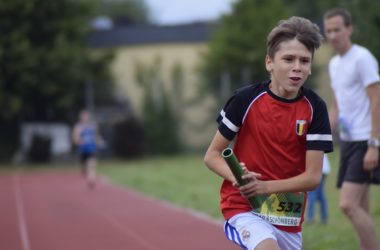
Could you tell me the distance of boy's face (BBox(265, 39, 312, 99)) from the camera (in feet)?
14.6

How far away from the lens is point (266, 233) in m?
4.42

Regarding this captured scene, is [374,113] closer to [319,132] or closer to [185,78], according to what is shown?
[319,132]

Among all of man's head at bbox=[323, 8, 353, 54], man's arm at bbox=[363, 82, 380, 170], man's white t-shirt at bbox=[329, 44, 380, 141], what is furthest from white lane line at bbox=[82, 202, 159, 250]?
man's head at bbox=[323, 8, 353, 54]

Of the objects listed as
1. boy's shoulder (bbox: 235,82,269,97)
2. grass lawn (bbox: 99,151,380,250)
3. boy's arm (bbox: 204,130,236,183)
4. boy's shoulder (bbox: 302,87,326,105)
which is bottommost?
grass lawn (bbox: 99,151,380,250)

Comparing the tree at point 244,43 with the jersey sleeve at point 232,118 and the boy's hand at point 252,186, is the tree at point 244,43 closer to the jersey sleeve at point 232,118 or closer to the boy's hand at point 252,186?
the jersey sleeve at point 232,118

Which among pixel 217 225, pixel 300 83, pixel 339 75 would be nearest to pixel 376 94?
pixel 339 75

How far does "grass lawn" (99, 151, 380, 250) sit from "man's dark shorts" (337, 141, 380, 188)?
62.2 inches

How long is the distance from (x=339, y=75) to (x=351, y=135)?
54 centimetres

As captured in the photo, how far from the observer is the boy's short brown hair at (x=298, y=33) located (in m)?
4.46

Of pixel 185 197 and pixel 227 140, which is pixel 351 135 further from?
pixel 185 197

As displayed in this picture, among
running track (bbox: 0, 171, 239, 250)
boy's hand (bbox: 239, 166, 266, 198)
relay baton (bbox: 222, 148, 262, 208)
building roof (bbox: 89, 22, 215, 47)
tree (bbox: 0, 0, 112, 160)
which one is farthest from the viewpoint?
building roof (bbox: 89, 22, 215, 47)

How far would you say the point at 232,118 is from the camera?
4.63 metres

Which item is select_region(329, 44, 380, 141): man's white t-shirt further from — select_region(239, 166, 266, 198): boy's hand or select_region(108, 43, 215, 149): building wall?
select_region(108, 43, 215, 149): building wall

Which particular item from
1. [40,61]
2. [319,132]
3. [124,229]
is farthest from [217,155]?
[40,61]
